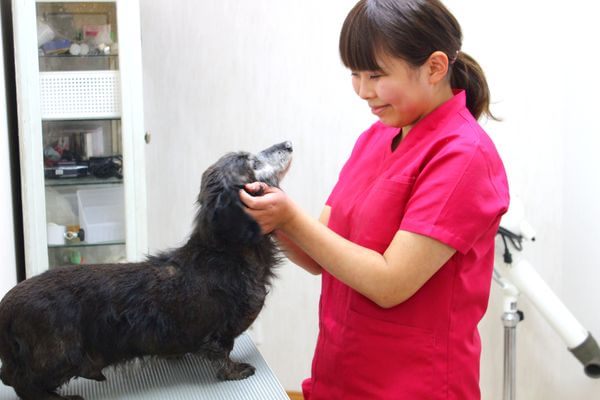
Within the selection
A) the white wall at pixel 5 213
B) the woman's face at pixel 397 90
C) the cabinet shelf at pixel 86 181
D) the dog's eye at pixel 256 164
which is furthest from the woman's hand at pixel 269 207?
the cabinet shelf at pixel 86 181

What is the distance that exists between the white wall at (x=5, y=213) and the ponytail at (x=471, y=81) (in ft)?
4.41

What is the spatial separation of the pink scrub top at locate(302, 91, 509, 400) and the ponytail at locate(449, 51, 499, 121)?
28mm

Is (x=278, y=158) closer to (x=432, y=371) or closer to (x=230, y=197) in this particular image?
(x=230, y=197)

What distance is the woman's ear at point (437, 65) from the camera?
1.08 m

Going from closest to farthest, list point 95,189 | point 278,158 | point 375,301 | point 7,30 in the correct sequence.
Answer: point 375,301 → point 278,158 → point 7,30 → point 95,189

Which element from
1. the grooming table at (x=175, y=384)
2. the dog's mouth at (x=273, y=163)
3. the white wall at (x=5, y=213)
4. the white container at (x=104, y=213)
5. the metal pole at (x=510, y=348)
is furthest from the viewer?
the white container at (x=104, y=213)

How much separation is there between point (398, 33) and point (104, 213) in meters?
1.56

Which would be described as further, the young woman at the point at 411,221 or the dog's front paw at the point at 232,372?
the dog's front paw at the point at 232,372

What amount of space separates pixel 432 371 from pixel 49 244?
4.99 feet

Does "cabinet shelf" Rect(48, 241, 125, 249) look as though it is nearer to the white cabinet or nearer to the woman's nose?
the white cabinet

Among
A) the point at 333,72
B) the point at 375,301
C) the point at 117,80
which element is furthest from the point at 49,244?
the point at 375,301

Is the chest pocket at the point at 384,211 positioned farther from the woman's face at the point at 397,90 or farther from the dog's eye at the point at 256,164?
the dog's eye at the point at 256,164

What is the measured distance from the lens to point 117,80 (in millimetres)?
2221

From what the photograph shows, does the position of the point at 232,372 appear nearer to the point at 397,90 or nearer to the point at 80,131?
the point at 397,90
